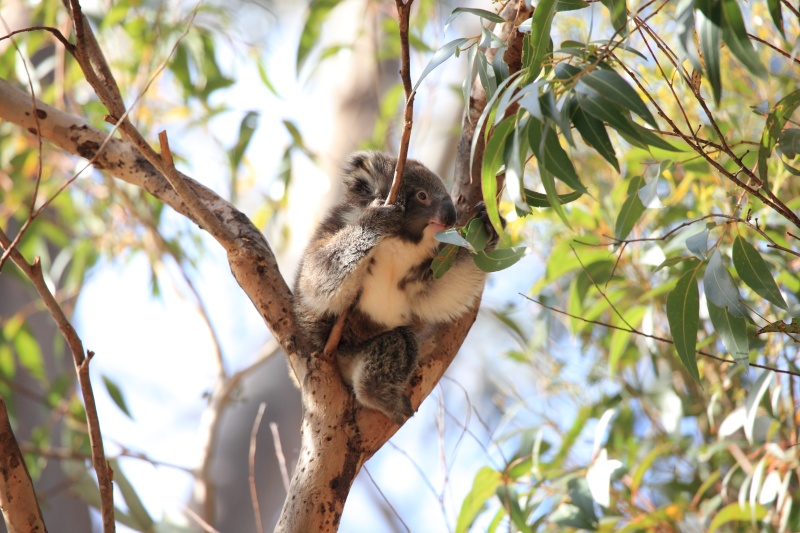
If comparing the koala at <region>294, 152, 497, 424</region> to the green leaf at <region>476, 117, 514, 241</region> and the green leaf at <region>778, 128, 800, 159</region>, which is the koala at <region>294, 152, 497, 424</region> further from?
the green leaf at <region>778, 128, 800, 159</region>

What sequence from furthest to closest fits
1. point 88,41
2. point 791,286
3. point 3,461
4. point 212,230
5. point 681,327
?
point 791,286, point 88,41, point 212,230, point 681,327, point 3,461

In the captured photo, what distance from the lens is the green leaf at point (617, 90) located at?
1313mm

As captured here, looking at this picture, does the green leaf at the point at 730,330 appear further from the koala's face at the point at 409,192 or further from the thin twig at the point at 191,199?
the thin twig at the point at 191,199

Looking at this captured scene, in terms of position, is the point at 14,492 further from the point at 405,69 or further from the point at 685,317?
the point at 685,317

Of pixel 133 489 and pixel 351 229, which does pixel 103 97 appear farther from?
pixel 133 489

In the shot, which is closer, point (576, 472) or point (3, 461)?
point (3, 461)

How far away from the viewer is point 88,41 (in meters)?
2.21

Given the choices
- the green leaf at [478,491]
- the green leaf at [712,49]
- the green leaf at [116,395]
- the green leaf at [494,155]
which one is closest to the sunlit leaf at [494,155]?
the green leaf at [494,155]

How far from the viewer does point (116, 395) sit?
3877mm

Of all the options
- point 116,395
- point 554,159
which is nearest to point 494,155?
point 554,159

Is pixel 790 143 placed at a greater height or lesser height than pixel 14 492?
greater

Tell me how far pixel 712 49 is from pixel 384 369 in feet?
4.54

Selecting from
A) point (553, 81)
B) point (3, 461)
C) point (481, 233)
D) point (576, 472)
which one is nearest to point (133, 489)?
point (3, 461)

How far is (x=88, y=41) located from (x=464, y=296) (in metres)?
1.37
